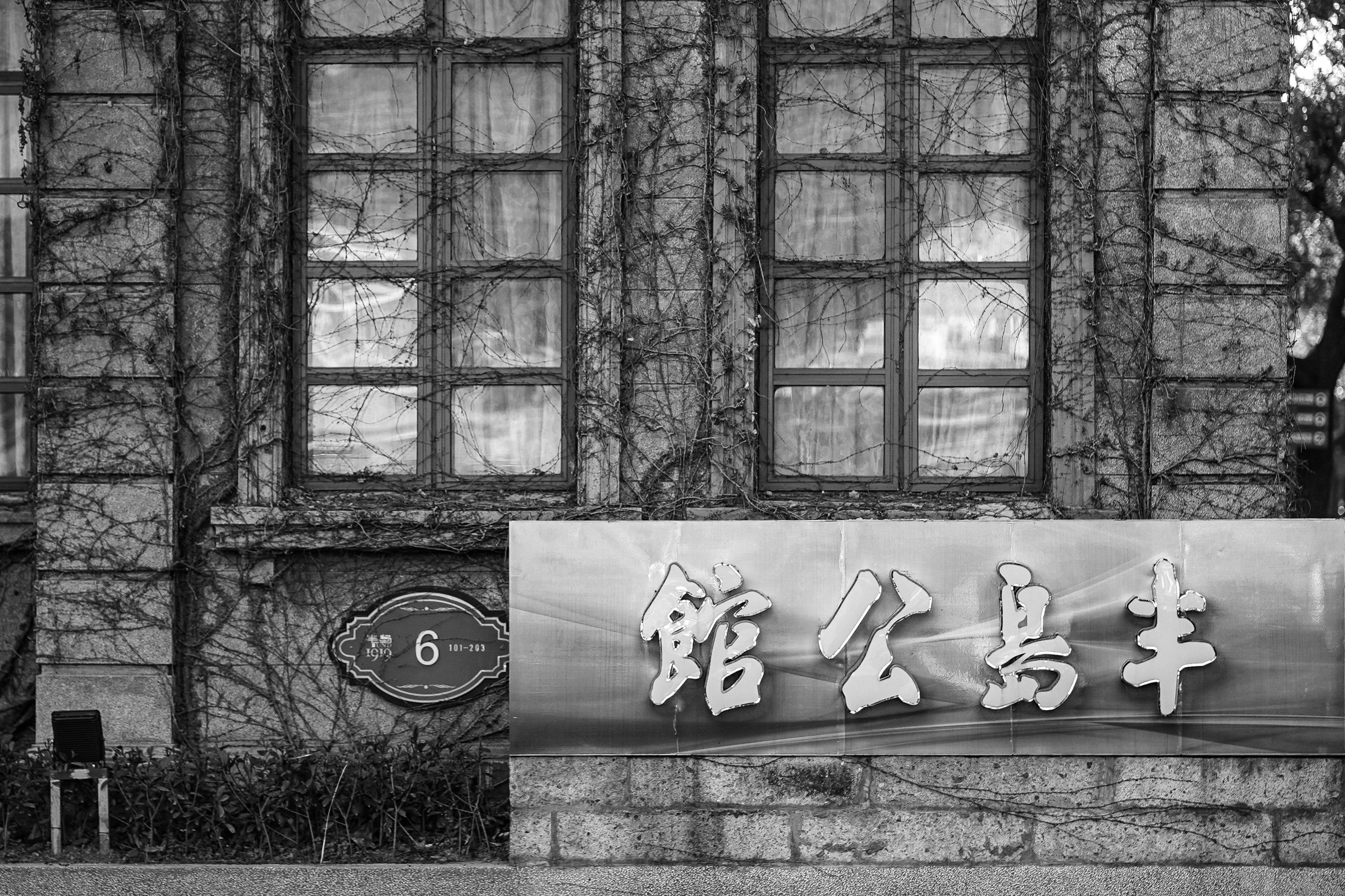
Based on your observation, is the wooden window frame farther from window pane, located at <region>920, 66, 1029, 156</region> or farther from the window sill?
window pane, located at <region>920, 66, 1029, 156</region>

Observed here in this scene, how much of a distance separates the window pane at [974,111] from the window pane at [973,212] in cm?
16

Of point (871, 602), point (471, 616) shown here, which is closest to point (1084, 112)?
point (871, 602)

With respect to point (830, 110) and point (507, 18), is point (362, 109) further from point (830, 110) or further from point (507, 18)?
point (830, 110)

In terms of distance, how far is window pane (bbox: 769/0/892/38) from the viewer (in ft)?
23.5

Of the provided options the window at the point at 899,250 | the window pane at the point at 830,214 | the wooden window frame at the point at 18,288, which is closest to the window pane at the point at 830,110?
the window at the point at 899,250

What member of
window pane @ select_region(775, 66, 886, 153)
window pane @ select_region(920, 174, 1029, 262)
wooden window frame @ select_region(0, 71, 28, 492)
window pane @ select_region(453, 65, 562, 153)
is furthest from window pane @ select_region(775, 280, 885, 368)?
wooden window frame @ select_region(0, 71, 28, 492)

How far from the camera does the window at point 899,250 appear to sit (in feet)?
23.4

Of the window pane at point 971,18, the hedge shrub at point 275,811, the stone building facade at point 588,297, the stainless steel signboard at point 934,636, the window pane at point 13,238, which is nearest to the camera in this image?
the stainless steel signboard at point 934,636

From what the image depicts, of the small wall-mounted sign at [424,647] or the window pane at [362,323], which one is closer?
the small wall-mounted sign at [424,647]

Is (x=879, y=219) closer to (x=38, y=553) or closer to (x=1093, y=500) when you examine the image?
(x=1093, y=500)

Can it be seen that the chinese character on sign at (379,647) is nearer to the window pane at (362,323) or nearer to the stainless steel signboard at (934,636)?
the stainless steel signboard at (934,636)

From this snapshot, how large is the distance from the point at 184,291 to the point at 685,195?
266 centimetres

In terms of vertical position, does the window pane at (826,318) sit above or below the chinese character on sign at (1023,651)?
above

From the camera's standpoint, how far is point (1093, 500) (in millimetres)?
6891
